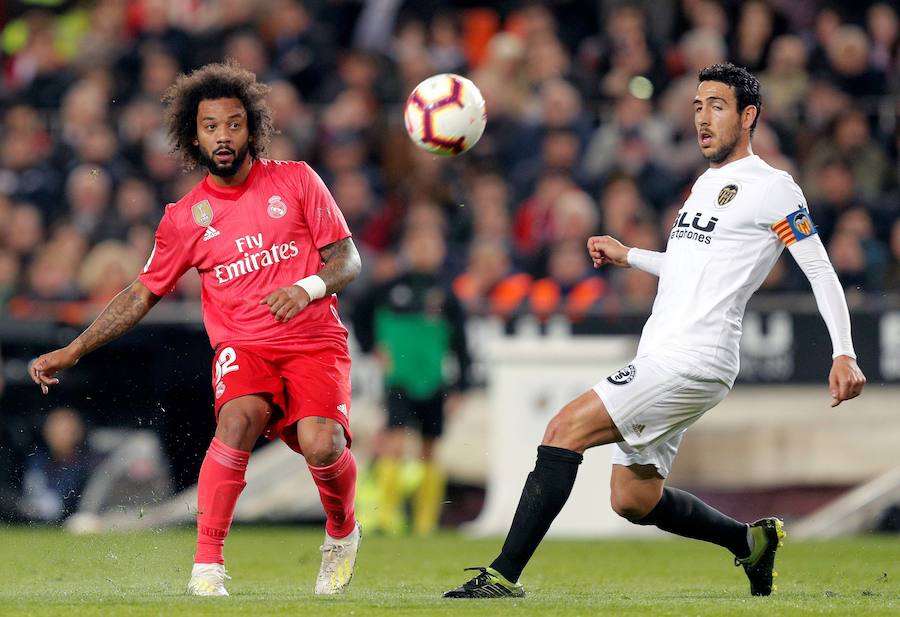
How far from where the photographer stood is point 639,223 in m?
12.9

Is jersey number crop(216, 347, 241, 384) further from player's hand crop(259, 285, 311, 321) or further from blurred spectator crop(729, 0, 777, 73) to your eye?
blurred spectator crop(729, 0, 777, 73)

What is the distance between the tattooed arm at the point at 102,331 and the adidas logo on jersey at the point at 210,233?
38 cm

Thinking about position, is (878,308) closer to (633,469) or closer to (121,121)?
(633,469)

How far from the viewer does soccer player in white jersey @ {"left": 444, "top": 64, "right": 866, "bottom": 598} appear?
6.59 m

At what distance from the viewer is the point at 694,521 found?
7184 mm

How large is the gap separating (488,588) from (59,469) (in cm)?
592

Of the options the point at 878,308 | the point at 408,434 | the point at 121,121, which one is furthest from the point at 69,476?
the point at 878,308

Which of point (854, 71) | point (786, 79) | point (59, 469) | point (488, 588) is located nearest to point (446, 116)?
point (488, 588)

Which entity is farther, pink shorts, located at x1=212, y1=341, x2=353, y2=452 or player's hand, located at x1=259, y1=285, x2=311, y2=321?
pink shorts, located at x1=212, y1=341, x2=353, y2=452

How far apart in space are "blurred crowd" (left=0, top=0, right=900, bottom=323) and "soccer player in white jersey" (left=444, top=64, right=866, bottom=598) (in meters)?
4.83

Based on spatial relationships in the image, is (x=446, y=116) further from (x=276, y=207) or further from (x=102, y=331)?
(x=102, y=331)

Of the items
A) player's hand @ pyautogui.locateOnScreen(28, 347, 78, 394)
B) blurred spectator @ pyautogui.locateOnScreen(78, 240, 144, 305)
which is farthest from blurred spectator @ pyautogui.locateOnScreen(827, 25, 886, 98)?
player's hand @ pyautogui.locateOnScreen(28, 347, 78, 394)

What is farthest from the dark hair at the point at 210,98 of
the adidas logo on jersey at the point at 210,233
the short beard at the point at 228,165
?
the adidas logo on jersey at the point at 210,233

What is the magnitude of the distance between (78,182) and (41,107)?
1.64 m
